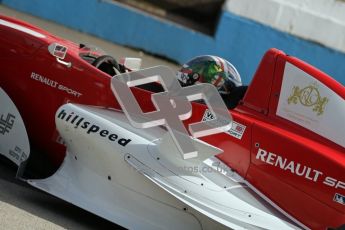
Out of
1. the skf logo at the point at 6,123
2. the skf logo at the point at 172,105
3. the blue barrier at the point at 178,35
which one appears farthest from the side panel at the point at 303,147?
the blue barrier at the point at 178,35

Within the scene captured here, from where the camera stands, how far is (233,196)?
464cm

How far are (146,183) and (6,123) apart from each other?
4.37 ft

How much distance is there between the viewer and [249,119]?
4949 mm

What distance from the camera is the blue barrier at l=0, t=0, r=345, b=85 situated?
474 inches

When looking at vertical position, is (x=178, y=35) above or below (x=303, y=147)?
below

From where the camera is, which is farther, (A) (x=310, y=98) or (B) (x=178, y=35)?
(B) (x=178, y=35)

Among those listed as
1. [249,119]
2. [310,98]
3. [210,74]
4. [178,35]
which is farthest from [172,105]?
[178,35]

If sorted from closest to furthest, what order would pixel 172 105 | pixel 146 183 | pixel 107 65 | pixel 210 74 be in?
pixel 146 183 < pixel 172 105 < pixel 210 74 < pixel 107 65

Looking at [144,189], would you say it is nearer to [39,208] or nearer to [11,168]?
[39,208]

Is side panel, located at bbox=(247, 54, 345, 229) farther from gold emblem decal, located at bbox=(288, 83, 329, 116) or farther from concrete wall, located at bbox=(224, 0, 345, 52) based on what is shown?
concrete wall, located at bbox=(224, 0, 345, 52)

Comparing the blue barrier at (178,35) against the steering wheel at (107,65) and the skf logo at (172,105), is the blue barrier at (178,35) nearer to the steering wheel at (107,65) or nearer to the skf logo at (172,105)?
the steering wheel at (107,65)

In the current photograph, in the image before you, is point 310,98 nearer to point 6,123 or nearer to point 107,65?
point 107,65

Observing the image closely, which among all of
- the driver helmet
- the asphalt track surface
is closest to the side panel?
the driver helmet

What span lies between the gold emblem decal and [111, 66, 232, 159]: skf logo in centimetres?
52
